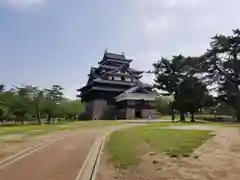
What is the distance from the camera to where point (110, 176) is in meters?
9.70

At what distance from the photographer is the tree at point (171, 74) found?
182ft

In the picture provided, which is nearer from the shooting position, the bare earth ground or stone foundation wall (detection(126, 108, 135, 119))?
the bare earth ground

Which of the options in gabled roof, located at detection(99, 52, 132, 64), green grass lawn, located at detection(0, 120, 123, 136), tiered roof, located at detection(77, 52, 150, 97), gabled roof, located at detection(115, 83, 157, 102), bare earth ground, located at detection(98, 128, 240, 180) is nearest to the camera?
bare earth ground, located at detection(98, 128, 240, 180)

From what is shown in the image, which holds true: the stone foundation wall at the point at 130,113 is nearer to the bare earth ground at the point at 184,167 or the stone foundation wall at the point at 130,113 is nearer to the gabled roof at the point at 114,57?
Result: the gabled roof at the point at 114,57

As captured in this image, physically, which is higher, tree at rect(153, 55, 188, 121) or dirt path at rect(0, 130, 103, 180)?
tree at rect(153, 55, 188, 121)

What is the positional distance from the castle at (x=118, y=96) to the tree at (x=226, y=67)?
670 inches

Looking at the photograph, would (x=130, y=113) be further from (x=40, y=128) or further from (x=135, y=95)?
(x=40, y=128)

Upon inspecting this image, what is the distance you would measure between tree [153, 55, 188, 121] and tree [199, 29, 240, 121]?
20.9 feet

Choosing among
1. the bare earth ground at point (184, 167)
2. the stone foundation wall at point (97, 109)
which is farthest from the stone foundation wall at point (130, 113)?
the bare earth ground at point (184, 167)

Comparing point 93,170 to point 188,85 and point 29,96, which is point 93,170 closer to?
point 188,85

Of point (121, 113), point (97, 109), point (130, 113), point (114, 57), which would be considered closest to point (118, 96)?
point (121, 113)

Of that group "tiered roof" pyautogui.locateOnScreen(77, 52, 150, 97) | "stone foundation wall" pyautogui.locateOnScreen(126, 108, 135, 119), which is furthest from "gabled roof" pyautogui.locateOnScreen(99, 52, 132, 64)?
"stone foundation wall" pyautogui.locateOnScreen(126, 108, 135, 119)

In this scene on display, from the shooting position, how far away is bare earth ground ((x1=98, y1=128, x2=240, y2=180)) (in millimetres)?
9484

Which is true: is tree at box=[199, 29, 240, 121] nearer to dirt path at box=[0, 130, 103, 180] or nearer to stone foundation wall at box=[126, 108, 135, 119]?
stone foundation wall at box=[126, 108, 135, 119]
